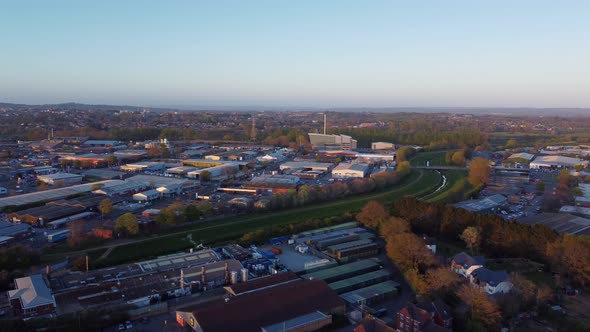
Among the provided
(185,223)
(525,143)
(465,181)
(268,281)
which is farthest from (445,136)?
(268,281)

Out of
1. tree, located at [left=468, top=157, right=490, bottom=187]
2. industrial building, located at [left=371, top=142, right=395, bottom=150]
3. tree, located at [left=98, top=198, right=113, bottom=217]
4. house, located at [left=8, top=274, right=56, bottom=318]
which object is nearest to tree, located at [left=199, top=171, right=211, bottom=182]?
tree, located at [left=98, top=198, right=113, bottom=217]

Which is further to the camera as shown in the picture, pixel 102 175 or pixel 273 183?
pixel 102 175

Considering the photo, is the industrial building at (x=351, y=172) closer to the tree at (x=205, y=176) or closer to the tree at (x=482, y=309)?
the tree at (x=205, y=176)

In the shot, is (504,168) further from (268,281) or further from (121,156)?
(121,156)

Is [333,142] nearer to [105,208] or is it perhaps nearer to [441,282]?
[105,208]

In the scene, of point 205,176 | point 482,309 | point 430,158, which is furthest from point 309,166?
point 482,309

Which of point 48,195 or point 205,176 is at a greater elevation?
point 48,195

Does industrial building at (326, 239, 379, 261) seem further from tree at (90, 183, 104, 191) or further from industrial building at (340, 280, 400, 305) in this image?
tree at (90, 183, 104, 191)
